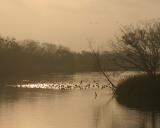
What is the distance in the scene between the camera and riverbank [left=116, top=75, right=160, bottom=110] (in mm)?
32725

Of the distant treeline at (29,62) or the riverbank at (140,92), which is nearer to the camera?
the riverbank at (140,92)

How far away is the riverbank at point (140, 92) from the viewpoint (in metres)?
32.7

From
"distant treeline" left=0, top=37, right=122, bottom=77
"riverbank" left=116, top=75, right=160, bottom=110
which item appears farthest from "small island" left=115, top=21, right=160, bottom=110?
"distant treeline" left=0, top=37, right=122, bottom=77

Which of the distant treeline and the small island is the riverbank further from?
the distant treeline

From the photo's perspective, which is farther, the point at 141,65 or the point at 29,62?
the point at 29,62

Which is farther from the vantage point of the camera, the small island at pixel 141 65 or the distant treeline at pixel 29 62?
the distant treeline at pixel 29 62

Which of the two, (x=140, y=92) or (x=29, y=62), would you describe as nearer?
(x=140, y=92)

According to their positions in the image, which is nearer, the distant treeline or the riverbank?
the riverbank

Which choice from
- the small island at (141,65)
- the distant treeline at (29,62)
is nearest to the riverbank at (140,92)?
the small island at (141,65)

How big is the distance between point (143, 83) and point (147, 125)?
15617mm

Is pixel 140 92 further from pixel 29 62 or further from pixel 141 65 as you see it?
pixel 29 62

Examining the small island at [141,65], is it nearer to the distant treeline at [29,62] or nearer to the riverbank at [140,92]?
the riverbank at [140,92]

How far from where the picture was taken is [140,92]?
35531mm

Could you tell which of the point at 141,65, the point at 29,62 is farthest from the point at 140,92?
the point at 29,62
